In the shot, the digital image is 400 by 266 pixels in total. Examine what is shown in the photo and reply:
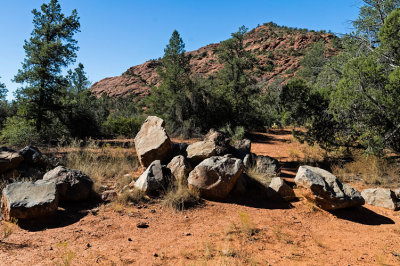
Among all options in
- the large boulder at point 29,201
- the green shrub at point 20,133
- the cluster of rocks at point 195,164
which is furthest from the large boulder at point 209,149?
the green shrub at point 20,133

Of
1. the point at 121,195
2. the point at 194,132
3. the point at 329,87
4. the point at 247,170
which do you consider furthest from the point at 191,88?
the point at 121,195

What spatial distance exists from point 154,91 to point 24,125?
8.68m

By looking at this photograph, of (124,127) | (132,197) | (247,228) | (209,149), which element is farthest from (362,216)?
(124,127)

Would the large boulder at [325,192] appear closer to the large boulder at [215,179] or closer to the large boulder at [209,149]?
the large boulder at [215,179]

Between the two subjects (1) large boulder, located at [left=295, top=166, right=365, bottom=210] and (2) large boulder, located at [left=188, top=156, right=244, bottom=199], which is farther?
(2) large boulder, located at [left=188, top=156, right=244, bottom=199]

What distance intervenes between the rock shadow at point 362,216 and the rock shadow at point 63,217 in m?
5.24

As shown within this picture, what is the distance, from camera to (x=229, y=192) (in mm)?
5656

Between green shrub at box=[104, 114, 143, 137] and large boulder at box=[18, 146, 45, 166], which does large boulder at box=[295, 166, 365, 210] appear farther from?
green shrub at box=[104, 114, 143, 137]

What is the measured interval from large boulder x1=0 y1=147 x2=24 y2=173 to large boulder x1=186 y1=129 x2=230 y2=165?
4320 mm

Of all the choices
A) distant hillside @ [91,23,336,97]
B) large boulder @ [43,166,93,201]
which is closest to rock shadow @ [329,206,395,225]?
large boulder @ [43,166,93,201]

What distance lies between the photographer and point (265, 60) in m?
55.7

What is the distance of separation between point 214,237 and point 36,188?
3.47 metres

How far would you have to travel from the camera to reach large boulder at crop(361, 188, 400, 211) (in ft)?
17.3

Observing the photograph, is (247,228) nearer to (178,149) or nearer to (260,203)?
(260,203)
